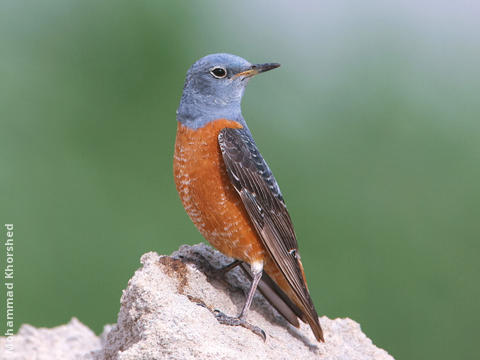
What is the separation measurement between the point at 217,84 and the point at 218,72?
130mm

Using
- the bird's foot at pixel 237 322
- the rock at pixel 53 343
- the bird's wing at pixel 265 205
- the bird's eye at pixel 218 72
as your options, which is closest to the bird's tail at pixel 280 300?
the bird's wing at pixel 265 205

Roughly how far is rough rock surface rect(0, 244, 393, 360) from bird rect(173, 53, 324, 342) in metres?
0.20

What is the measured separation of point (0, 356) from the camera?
6586 mm

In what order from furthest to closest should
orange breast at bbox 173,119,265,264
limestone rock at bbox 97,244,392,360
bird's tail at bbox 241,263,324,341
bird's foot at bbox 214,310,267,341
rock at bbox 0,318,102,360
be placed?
1. rock at bbox 0,318,102,360
2. bird's tail at bbox 241,263,324,341
3. orange breast at bbox 173,119,265,264
4. bird's foot at bbox 214,310,267,341
5. limestone rock at bbox 97,244,392,360

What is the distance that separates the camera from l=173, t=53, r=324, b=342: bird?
5449 mm

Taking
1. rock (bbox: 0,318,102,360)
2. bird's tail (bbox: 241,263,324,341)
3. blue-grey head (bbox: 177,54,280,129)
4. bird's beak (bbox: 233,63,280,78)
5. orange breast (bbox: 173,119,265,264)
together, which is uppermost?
bird's beak (bbox: 233,63,280,78)

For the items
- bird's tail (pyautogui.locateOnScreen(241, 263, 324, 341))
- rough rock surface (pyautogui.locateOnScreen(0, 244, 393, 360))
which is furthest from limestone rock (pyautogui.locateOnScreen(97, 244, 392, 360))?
bird's tail (pyautogui.locateOnScreen(241, 263, 324, 341))

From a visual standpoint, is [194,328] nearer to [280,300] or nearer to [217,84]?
[280,300]

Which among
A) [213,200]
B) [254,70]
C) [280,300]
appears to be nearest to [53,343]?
[280,300]

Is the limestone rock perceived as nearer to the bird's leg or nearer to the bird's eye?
the bird's leg

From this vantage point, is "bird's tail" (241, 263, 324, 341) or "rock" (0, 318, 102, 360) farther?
"rock" (0, 318, 102, 360)

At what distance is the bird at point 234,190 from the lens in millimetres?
5449

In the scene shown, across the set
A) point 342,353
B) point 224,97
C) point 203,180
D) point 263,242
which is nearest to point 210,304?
point 263,242

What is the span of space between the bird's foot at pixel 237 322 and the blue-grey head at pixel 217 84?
1816mm
